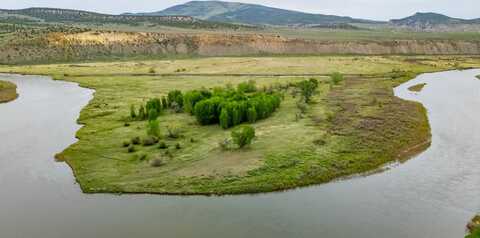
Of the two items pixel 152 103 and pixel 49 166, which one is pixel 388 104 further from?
pixel 49 166

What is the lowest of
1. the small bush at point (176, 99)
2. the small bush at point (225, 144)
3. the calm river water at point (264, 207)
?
the calm river water at point (264, 207)

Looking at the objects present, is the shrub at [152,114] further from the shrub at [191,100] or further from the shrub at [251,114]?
the shrub at [251,114]

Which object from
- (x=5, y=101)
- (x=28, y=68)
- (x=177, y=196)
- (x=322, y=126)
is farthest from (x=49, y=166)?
(x=28, y=68)

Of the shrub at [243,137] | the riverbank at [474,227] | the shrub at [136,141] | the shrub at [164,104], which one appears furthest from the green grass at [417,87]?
the riverbank at [474,227]

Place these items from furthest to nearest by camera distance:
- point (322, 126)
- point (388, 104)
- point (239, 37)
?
point (239, 37)
point (388, 104)
point (322, 126)

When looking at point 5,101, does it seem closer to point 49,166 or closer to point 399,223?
point 49,166

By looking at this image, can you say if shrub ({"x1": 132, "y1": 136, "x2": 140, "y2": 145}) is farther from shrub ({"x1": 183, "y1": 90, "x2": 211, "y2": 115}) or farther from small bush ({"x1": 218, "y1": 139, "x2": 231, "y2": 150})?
shrub ({"x1": 183, "y1": 90, "x2": 211, "y2": 115})

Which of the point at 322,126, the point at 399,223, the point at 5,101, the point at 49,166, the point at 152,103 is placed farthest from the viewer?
the point at 5,101

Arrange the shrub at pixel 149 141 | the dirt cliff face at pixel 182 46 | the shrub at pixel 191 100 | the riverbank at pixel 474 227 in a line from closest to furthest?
the riverbank at pixel 474 227 → the shrub at pixel 149 141 → the shrub at pixel 191 100 → the dirt cliff face at pixel 182 46

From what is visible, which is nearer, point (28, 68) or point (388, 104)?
point (388, 104)
